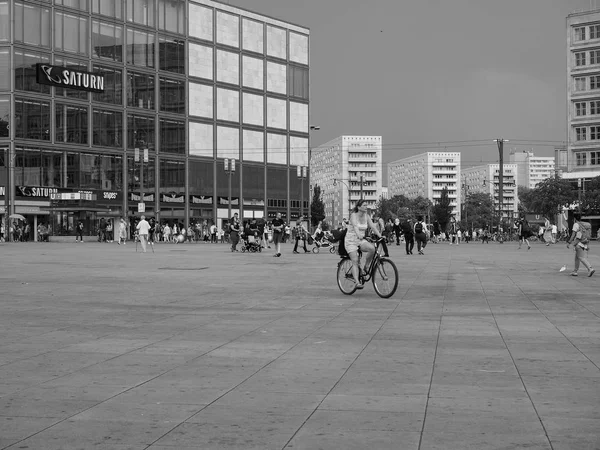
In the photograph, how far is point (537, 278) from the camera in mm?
19328

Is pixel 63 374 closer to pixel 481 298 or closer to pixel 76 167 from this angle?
pixel 481 298

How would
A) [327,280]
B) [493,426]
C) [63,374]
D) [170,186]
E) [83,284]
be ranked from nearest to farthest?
[493,426] → [63,374] → [83,284] → [327,280] → [170,186]

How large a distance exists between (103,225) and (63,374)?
62.1m

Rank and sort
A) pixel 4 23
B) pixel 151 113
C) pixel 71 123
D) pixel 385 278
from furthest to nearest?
pixel 151 113
pixel 71 123
pixel 4 23
pixel 385 278

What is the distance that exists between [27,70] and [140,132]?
12.6 meters

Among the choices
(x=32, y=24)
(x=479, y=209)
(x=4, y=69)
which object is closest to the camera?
(x=4, y=69)

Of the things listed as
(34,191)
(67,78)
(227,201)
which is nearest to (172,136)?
(227,201)

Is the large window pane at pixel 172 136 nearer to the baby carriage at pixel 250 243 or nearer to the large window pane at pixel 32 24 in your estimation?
the large window pane at pixel 32 24

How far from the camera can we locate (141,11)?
7750cm

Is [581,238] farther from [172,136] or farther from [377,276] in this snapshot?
[172,136]

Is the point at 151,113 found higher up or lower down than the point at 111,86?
lower down

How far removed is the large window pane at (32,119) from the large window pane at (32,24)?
201 inches

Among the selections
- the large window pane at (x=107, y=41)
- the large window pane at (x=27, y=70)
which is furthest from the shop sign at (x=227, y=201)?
the large window pane at (x=27, y=70)

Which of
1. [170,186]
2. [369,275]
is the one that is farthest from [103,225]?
[369,275]
